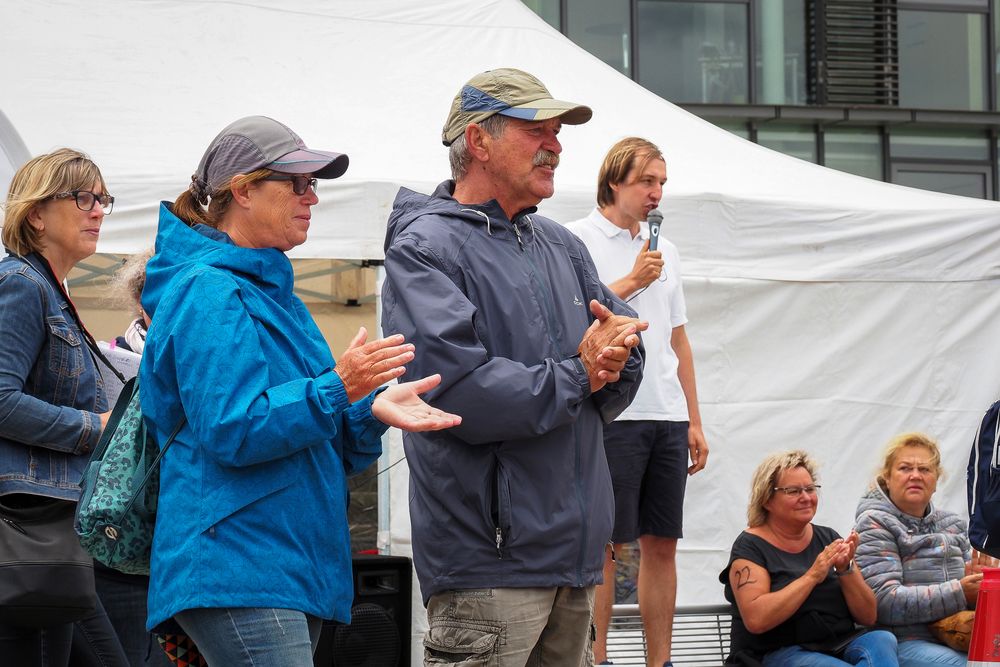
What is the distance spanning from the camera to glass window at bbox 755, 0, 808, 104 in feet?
35.8

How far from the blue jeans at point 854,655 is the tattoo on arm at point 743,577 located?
285 mm

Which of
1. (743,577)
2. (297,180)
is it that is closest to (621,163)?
(743,577)

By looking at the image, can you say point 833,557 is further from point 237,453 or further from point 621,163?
point 237,453

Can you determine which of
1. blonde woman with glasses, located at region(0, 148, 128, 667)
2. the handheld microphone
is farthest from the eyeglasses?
blonde woman with glasses, located at region(0, 148, 128, 667)

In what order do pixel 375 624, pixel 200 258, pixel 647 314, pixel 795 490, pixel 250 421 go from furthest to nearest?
1. pixel 375 624
2. pixel 795 490
3. pixel 647 314
4. pixel 200 258
5. pixel 250 421

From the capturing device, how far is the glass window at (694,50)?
10727 mm

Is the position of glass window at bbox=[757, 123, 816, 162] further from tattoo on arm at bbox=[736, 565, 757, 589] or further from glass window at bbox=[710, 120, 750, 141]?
tattoo on arm at bbox=[736, 565, 757, 589]

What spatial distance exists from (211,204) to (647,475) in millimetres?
2313

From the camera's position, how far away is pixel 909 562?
4867 mm

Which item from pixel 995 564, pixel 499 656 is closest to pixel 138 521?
pixel 499 656

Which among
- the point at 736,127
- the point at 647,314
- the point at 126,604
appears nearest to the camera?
the point at 126,604

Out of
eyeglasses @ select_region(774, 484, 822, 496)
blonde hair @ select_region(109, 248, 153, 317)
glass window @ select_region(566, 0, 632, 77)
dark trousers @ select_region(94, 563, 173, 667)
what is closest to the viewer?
dark trousers @ select_region(94, 563, 173, 667)

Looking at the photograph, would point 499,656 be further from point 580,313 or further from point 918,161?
point 918,161

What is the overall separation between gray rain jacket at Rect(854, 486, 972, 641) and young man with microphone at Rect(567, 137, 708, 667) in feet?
3.00
